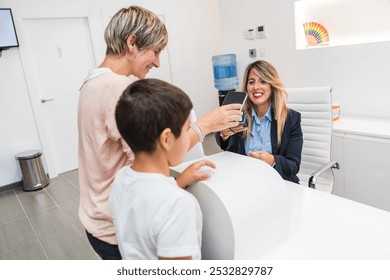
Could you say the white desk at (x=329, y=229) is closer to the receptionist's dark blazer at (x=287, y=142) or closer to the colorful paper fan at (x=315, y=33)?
the receptionist's dark blazer at (x=287, y=142)

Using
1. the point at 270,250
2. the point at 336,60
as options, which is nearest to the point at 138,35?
the point at 270,250

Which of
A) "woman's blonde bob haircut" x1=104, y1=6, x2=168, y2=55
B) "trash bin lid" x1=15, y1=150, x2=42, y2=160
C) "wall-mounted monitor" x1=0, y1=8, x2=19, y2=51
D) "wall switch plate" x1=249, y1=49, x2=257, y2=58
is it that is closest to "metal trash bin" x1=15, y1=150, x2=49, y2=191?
"trash bin lid" x1=15, y1=150, x2=42, y2=160

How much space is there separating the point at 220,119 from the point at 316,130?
1209mm

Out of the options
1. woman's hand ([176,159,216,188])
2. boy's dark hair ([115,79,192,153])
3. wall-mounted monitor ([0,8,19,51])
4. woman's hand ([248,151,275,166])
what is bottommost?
woman's hand ([248,151,275,166])

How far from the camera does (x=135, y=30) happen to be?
0.94 m

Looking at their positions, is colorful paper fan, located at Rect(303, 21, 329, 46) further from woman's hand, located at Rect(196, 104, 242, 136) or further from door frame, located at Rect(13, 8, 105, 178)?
door frame, located at Rect(13, 8, 105, 178)

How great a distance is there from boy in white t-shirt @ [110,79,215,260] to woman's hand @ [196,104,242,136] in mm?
198

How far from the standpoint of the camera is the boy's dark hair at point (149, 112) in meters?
0.71

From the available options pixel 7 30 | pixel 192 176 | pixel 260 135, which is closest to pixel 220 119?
pixel 192 176

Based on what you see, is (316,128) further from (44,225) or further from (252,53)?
(44,225)

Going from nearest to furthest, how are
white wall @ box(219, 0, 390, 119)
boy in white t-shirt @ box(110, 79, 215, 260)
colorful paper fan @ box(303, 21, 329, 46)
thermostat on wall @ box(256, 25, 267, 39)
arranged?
boy in white t-shirt @ box(110, 79, 215, 260) → white wall @ box(219, 0, 390, 119) → colorful paper fan @ box(303, 21, 329, 46) → thermostat on wall @ box(256, 25, 267, 39)

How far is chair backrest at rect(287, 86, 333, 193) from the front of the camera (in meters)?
1.95

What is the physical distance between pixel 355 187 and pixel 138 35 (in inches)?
81.6

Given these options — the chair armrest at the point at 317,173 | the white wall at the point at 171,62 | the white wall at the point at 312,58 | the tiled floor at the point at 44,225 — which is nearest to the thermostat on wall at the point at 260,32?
the white wall at the point at 312,58
